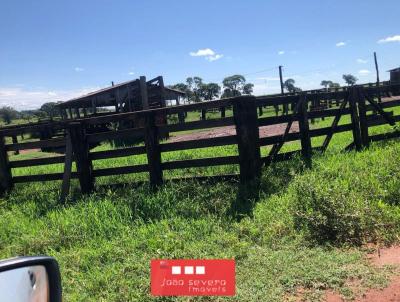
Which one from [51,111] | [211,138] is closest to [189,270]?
[211,138]

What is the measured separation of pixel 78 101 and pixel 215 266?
28.9 metres

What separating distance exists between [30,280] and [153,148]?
5.95 metres

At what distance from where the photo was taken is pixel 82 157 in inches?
318

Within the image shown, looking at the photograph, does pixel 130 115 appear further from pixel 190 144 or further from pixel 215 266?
pixel 215 266

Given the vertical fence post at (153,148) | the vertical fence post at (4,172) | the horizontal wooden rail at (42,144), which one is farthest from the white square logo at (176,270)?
the vertical fence post at (4,172)

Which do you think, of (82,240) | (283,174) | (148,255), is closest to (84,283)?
(148,255)

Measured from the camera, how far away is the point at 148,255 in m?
4.64

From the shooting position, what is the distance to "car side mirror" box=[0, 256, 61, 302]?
1445 mm

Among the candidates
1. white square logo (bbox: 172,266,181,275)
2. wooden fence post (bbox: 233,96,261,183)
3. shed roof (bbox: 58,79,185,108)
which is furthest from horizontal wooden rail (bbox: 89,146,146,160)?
shed roof (bbox: 58,79,185,108)

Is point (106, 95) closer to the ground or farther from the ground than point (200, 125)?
farther from the ground

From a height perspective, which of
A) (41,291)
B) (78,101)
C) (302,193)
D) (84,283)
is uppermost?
(78,101)

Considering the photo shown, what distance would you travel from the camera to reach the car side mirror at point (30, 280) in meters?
1.45

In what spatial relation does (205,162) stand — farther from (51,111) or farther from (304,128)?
(51,111)

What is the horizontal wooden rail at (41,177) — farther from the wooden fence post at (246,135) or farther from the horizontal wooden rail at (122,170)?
the wooden fence post at (246,135)
